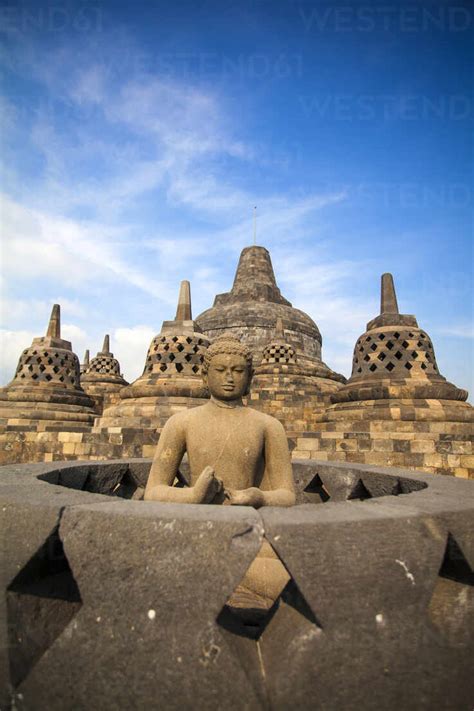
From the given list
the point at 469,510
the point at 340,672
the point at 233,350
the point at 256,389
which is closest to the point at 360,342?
the point at 256,389

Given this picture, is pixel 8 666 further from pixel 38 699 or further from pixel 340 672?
pixel 340 672

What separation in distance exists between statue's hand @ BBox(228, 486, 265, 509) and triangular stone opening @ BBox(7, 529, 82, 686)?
771 mm

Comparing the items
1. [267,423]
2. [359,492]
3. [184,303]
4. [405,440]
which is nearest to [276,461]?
[267,423]

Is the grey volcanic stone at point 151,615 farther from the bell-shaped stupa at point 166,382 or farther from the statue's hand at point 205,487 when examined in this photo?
the bell-shaped stupa at point 166,382

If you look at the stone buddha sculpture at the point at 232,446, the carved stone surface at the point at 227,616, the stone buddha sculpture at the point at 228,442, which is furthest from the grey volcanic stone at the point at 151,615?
the stone buddha sculpture at the point at 228,442

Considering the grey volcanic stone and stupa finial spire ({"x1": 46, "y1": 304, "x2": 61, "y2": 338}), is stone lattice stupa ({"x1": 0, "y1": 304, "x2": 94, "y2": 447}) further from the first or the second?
the grey volcanic stone

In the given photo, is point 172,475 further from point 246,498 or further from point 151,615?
point 151,615

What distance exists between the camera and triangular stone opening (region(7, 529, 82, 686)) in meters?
1.31

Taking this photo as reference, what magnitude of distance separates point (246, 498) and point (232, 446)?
44cm

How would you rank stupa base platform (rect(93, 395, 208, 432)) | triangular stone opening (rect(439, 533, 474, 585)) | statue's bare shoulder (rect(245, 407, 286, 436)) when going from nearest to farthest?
triangular stone opening (rect(439, 533, 474, 585))
statue's bare shoulder (rect(245, 407, 286, 436))
stupa base platform (rect(93, 395, 208, 432))

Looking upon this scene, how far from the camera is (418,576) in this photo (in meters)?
1.28

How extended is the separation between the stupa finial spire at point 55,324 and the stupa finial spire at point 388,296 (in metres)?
8.90

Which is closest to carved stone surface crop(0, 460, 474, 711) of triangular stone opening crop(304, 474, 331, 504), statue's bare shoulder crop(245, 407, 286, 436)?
statue's bare shoulder crop(245, 407, 286, 436)

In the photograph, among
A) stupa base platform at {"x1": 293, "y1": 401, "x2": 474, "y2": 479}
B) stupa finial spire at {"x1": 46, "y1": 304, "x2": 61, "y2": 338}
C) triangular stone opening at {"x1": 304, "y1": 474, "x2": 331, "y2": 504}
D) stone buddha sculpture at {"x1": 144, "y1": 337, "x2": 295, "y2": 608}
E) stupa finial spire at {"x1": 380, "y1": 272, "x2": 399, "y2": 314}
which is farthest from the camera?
stupa finial spire at {"x1": 46, "y1": 304, "x2": 61, "y2": 338}
